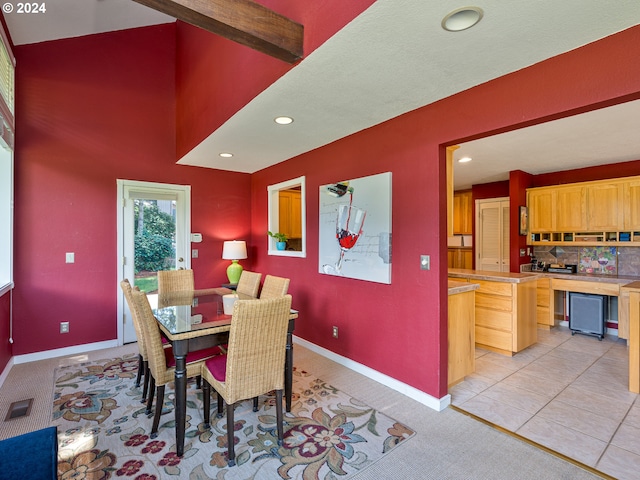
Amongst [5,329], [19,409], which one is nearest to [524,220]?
[19,409]

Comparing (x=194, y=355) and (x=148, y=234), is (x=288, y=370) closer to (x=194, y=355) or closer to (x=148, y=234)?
(x=194, y=355)

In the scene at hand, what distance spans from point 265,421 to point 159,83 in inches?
171

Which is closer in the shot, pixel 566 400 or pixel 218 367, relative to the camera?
pixel 218 367

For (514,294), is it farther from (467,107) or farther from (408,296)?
(467,107)

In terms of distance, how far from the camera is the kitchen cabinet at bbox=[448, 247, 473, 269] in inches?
257

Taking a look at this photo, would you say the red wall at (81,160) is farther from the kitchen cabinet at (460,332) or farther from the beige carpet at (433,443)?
the kitchen cabinet at (460,332)

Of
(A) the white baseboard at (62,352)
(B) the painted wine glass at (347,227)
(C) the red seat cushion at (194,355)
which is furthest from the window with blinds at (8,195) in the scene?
(B) the painted wine glass at (347,227)

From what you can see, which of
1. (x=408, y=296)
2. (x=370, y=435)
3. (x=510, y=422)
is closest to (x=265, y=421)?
(x=370, y=435)

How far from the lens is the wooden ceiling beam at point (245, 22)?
154 centimetres

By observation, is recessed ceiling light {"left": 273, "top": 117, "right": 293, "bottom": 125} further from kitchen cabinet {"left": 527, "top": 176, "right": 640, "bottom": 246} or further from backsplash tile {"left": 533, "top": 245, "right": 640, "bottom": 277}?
backsplash tile {"left": 533, "top": 245, "right": 640, "bottom": 277}

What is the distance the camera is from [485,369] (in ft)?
10.7

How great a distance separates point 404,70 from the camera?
199cm

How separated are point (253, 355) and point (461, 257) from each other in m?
5.80

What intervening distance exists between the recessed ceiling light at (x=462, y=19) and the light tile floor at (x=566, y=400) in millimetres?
2493
